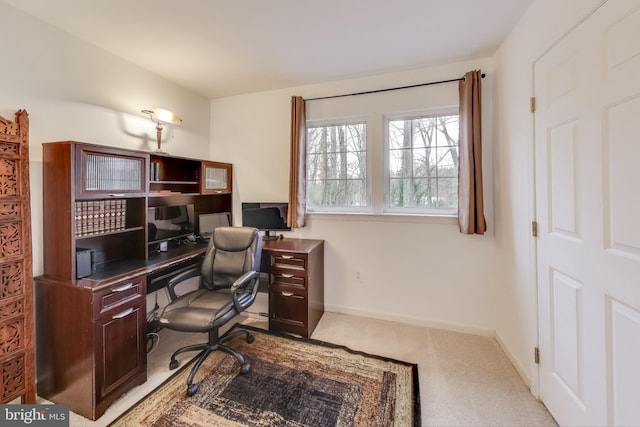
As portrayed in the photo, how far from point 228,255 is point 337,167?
1534 mm

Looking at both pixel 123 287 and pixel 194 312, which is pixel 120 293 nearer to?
pixel 123 287

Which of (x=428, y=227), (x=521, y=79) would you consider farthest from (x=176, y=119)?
(x=521, y=79)

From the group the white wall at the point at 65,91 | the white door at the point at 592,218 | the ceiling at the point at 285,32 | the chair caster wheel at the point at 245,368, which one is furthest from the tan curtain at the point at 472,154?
the white wall at the point at 65,91

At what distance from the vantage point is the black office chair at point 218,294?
1.77 m

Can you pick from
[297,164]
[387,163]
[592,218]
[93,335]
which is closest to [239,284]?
[93,335]

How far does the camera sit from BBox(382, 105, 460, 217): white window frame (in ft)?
8.37

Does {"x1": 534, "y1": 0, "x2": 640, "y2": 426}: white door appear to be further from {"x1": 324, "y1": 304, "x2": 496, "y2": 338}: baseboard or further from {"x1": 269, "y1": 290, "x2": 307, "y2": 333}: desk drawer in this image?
{"x1": 269, "y1": 290, "x2": 307, "y2": 333}: desk drawer

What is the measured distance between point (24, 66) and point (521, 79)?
11.3 feet

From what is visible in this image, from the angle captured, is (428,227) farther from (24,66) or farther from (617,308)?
(24,66)

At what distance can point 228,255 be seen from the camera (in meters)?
2.26

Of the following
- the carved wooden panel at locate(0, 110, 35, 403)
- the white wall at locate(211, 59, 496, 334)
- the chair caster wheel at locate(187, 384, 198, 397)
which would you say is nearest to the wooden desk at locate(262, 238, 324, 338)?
the white wall at locate(211, 59, 496, 334)

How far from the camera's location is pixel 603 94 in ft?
3.67

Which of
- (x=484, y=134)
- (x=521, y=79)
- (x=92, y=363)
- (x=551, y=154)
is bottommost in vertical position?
(x=92, y=363)

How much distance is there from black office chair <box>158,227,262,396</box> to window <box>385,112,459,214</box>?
155cm
